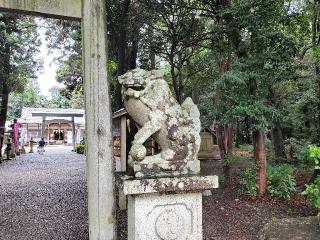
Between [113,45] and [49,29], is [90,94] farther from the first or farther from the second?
[49,29]

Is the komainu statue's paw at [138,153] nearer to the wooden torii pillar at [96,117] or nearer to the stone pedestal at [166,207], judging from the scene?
the stone pedestal at [166,207]

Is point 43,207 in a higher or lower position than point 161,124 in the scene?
lower

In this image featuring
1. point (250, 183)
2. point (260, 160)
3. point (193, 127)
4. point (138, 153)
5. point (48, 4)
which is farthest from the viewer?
point (250, 183)

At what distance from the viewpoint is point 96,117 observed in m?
4.27

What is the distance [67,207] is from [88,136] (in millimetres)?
3956

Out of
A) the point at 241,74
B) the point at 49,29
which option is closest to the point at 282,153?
the point at 241,74

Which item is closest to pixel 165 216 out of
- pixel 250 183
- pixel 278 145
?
pixel 250 183

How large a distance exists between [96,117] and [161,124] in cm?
111

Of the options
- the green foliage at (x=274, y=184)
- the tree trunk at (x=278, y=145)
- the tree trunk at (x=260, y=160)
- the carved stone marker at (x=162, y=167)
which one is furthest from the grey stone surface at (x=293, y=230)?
the tree trunk at (x=278, y=145)

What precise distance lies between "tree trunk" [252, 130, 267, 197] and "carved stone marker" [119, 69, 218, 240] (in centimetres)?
426

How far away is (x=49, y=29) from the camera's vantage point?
524 inches

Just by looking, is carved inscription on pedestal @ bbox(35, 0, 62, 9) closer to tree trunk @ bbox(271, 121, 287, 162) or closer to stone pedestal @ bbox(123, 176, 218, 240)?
stone pedestal @ bbox(123, 176, 218, 240)

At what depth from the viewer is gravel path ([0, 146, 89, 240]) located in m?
5.94

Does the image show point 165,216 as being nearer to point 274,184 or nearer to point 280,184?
point 280,184
